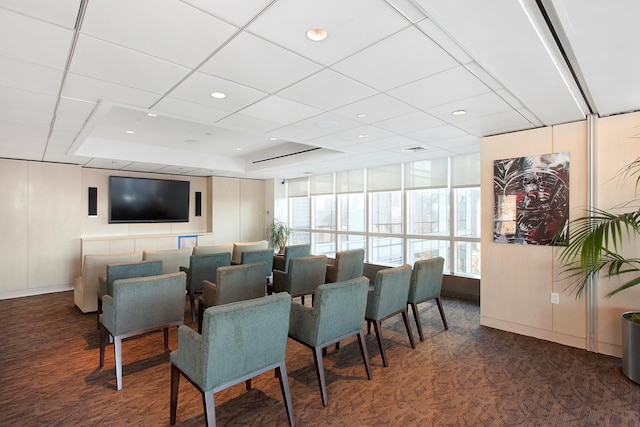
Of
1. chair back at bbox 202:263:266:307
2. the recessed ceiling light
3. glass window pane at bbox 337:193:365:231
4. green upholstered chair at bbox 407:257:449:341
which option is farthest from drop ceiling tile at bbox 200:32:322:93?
glass window pane at bbox 337:193:365:231

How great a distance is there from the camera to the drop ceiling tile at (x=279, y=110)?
121 inches

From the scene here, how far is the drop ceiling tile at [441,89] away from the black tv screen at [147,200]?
6.75 metres

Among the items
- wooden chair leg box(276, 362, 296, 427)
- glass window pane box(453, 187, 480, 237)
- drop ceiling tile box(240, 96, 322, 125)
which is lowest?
wooden chair leg box(276, 362, 296, 427)

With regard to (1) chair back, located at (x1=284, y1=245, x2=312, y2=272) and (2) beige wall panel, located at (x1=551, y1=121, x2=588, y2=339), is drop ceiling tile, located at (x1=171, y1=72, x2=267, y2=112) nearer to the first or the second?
(1) chair back, located at (x1=284, y1=245, x2=312, y2=272)

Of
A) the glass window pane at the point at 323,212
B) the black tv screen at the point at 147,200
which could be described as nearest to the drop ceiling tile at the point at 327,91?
the glass window pane at the point at 323,212

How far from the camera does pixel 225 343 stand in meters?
2.07

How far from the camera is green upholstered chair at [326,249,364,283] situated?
5.00 meters

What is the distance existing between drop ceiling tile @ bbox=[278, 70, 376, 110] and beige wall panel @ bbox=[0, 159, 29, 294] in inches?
241

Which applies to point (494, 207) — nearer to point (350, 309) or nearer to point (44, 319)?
point (350, 309)

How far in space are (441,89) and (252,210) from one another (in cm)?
734

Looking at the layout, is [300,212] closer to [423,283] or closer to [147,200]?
[147,200]

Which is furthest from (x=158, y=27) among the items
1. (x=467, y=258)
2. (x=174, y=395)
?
(x=467, y=258)

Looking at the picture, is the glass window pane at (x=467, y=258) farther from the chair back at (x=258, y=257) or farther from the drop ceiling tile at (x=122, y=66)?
the drop ceiling tile at (x=122, y=66)

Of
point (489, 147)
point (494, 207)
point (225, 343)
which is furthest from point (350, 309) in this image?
point (489, 147)
